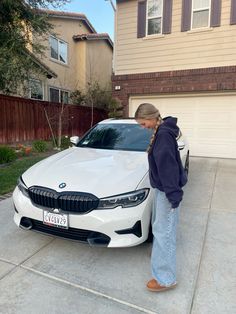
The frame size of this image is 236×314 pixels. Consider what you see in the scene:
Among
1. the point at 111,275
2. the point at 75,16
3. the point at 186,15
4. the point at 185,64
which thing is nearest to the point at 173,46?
the point at 185,64

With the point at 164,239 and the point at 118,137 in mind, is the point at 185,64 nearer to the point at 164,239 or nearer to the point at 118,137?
the point at 118,137

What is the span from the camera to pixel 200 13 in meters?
8.47

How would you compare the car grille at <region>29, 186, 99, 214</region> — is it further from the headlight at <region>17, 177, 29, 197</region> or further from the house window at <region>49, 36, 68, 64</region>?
the house window at <region>49, 36, 68, 64</region>

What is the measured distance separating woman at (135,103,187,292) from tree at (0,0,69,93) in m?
5.16

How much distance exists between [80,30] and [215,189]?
610 inches

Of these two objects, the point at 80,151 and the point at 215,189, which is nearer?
the point at 80,151

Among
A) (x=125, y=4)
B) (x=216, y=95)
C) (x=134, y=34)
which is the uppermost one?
(x=125, y=4)

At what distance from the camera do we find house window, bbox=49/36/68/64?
14398 millimetres

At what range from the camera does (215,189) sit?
208 inches

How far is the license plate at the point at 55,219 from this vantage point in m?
2.55

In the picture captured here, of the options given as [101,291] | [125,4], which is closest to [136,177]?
[101,291]

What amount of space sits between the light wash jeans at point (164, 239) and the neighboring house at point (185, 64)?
726cm

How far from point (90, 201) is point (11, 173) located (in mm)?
4102

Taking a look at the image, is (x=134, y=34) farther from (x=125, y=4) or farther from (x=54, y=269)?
(x=54, y=269)
